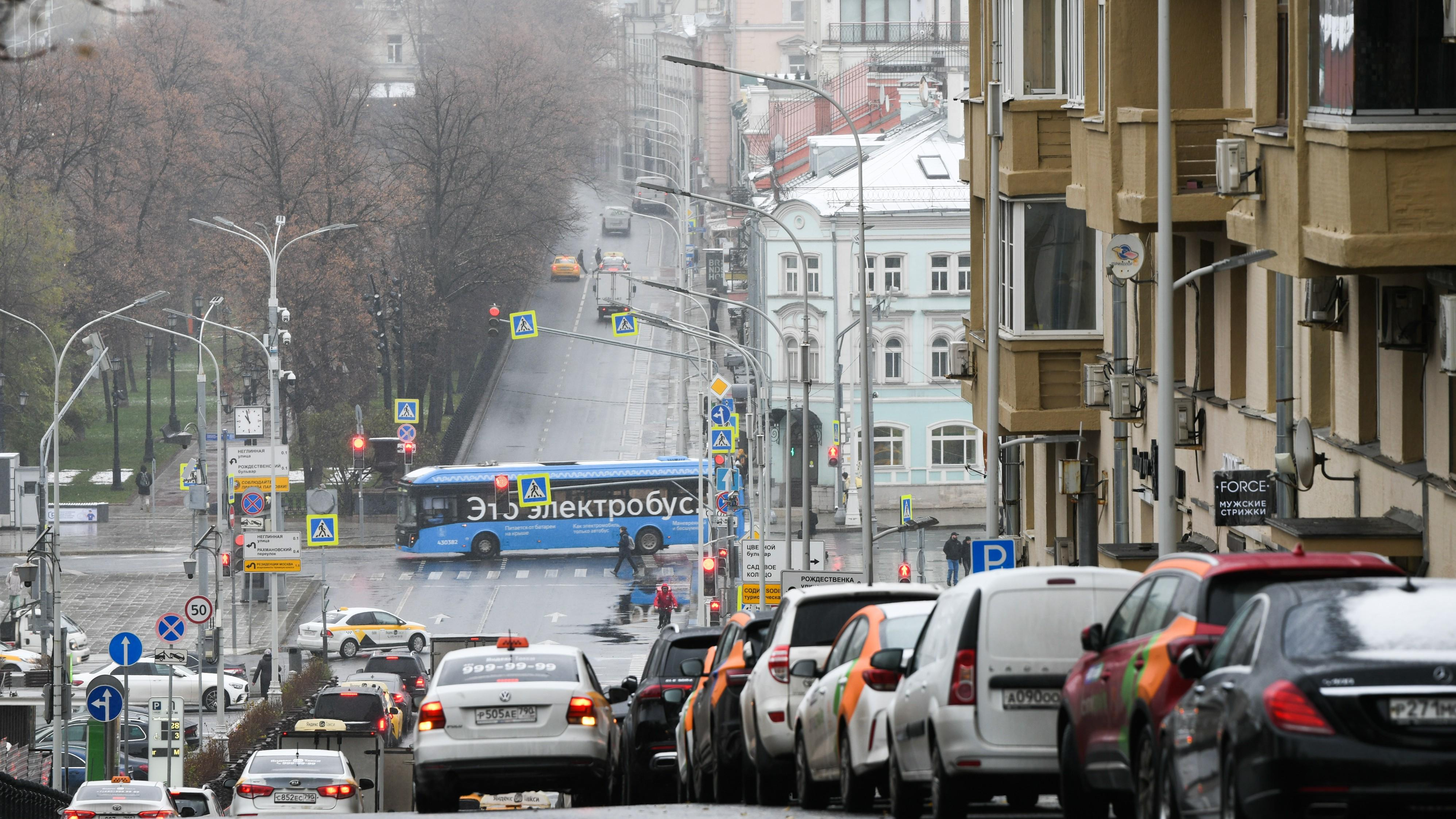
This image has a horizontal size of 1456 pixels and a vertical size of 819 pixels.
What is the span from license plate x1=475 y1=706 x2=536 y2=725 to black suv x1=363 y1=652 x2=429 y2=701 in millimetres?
35876

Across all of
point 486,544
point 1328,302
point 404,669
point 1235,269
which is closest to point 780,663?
point 1328,302

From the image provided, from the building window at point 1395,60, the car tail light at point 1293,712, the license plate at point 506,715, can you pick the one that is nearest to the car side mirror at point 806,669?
the license plate at point 506,715

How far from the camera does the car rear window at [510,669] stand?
51.4 feet

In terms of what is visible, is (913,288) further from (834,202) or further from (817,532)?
(817,532)

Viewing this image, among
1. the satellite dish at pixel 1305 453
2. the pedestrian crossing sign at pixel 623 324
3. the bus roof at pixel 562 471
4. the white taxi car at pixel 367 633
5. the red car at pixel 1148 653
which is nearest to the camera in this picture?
the red car at pixel 1148 653

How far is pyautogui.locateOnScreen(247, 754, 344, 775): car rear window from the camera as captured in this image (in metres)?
22.2

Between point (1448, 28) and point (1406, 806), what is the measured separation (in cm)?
797

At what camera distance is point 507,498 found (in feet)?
229

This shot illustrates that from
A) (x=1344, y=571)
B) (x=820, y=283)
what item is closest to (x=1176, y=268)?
(x=1344, y=571)

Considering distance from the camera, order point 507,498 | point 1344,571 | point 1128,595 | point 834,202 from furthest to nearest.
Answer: point 834,202 < point 507,498 < point 1128,595 < point 1344,571

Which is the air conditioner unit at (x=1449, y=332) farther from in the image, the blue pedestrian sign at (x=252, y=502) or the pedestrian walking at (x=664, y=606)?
the pedestrian walking at (x=664, y=606)

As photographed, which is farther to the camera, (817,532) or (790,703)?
(817,532)

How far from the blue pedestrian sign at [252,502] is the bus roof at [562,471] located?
19487mm

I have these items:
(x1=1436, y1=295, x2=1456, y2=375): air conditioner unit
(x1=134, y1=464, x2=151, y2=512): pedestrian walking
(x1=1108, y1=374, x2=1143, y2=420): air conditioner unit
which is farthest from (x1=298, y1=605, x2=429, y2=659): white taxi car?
(x1=1436, y1=295, x2=1456, y2=375): air conditioner unit
